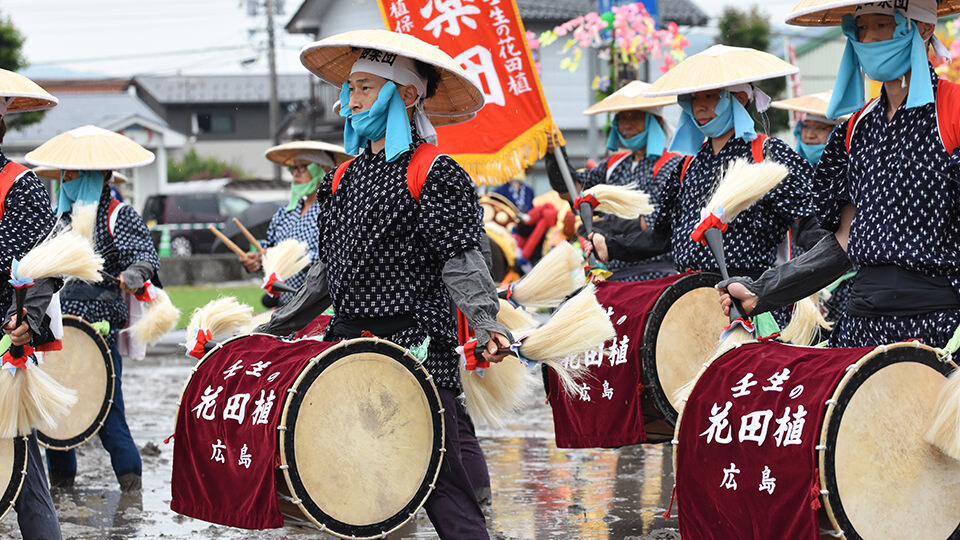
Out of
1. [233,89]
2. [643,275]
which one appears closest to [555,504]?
[643,275]

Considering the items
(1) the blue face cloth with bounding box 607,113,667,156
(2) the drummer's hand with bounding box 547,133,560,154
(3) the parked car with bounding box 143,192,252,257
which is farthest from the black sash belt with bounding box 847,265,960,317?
(3) the parked car with bounding box 143,192,252,257

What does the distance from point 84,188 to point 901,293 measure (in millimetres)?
5004

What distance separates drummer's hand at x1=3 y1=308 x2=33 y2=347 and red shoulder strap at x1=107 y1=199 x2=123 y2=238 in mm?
2756

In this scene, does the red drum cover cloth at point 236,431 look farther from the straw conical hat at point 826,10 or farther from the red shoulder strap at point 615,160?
the red shoulder strap at point 615,160

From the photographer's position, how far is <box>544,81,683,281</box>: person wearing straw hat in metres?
7.55

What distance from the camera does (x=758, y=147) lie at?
611cm

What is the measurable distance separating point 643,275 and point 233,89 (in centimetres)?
5749

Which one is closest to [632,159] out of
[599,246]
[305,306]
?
[599,246]

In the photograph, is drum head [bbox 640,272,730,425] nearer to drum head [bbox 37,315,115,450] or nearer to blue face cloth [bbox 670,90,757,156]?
blue face cloth [bbox 670,90,757,156]

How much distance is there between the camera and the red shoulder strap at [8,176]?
4.93 metres

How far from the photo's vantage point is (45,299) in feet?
15.9

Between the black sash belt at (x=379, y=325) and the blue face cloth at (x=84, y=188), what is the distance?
3466 mm

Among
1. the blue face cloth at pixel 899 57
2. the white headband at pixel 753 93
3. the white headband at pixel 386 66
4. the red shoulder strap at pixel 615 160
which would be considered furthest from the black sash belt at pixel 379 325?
the red shoulder strap at pixel 615 160

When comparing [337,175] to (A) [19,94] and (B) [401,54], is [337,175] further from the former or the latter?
(A) [19,94]
